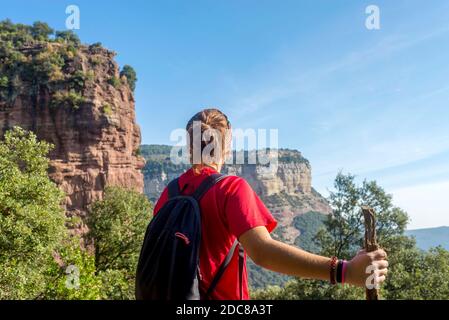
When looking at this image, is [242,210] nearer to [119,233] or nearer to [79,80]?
[119,233]

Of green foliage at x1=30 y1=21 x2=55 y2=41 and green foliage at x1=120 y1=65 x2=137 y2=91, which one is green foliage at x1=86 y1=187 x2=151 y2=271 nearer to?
green foliage at x1=120 y1=65 x2=137 y2=91

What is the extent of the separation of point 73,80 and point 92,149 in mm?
9773

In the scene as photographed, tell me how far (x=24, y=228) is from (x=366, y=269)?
1473cm

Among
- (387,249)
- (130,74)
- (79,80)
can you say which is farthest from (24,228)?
(130,74)

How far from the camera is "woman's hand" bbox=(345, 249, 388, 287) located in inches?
76.4

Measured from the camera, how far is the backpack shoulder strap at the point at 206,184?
2.33m

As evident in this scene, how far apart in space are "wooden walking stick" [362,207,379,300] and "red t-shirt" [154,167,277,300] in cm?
50

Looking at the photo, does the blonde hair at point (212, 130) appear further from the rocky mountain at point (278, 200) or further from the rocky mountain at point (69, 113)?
the rocky mountain at point (278, 200)

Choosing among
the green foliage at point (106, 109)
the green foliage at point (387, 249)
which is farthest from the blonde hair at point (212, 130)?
the green foliage at point (106, 109)

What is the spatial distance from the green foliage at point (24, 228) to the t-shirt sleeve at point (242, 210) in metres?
13.8

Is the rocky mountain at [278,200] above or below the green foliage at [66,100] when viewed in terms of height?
below

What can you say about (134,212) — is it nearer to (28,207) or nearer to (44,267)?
(44,267)

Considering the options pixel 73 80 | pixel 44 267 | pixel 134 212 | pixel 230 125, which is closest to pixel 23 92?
pixel 73 80

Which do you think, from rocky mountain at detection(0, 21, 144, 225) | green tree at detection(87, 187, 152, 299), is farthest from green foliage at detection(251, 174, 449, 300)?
rocky mountain at detection(0, 21, 144, 225)
